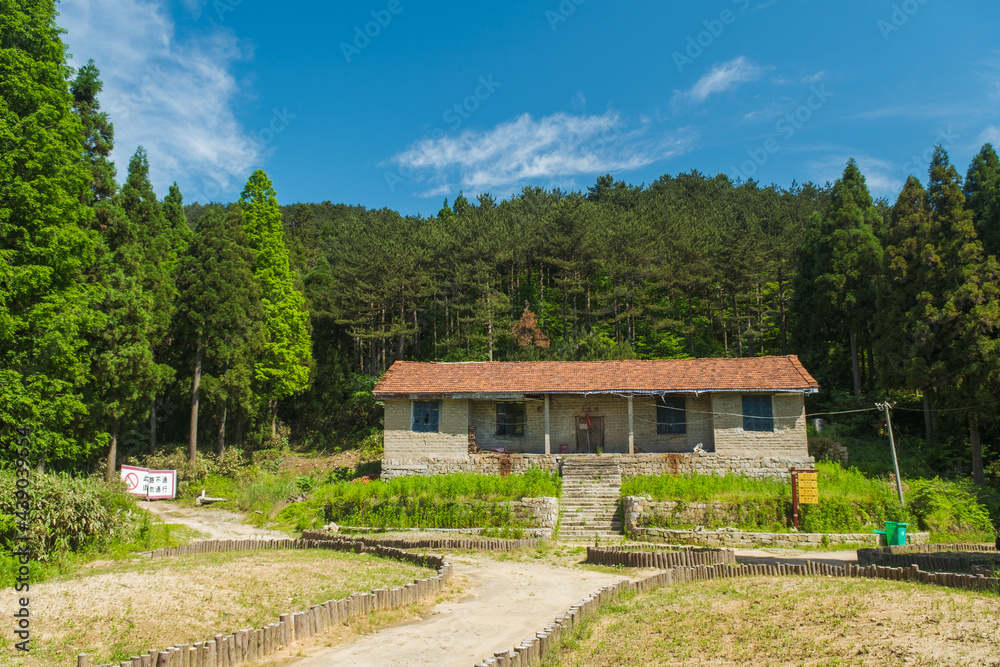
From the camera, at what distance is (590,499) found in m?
21.3

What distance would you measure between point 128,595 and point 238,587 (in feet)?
5.79

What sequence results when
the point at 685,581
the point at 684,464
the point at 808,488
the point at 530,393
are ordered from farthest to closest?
the point at 530,393, the point at 684,464, the point at 808,488, the point at 685,581

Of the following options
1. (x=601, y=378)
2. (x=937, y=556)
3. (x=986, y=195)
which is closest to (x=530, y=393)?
(x=601, y=378)

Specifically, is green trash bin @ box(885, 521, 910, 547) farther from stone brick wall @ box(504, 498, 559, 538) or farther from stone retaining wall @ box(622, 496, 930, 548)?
stone brick wall @ box(504, 498, 559, 538)

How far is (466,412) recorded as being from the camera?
25141 mm

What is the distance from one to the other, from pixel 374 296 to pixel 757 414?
23.7 metres

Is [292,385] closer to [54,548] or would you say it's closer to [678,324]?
[54,548]

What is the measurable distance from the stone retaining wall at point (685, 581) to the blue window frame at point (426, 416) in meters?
13.9

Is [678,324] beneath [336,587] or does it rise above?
above

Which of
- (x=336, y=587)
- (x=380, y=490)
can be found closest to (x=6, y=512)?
(x=336, y=587)

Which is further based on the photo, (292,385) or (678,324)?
(678,324)

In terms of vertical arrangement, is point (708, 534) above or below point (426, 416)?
below

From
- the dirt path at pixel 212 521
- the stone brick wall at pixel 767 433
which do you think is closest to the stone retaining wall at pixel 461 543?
the dirt path at pixel 212 521

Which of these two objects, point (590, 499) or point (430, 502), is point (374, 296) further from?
point (590, 499)
